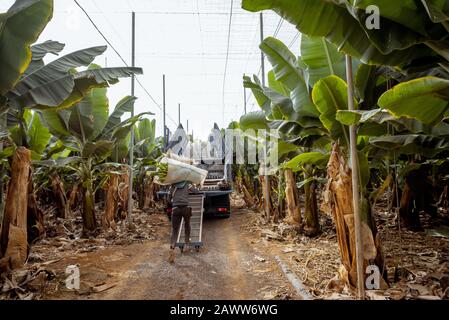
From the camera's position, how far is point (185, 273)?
196 inches

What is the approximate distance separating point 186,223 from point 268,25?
6.66 meters

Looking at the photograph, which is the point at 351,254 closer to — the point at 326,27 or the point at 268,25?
the point at 326,27

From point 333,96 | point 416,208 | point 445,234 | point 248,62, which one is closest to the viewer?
point 445,234

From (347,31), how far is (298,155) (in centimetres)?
271

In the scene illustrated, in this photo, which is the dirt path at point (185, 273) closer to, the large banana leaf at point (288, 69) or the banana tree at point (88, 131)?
the banana tree at point (88, 131)

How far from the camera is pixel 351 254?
3.60m

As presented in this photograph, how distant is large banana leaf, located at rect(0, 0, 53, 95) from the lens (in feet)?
12.8

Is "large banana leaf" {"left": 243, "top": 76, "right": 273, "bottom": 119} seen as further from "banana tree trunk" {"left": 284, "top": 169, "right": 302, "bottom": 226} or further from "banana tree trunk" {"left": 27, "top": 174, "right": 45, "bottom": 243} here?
"banana tree trunk" {"left": 27, "top": 174, "right": 45, "bottom": 243}

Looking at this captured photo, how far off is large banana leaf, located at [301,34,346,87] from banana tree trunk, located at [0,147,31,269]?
4511mm

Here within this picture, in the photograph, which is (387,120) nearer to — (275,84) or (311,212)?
(275,84)

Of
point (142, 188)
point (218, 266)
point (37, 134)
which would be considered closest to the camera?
point (218, 266)

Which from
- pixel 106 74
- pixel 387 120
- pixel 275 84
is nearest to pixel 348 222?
pixel 387 120

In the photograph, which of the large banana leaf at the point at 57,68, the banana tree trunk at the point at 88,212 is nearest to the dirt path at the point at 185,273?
the banana tree trunk at the point at 88,212
